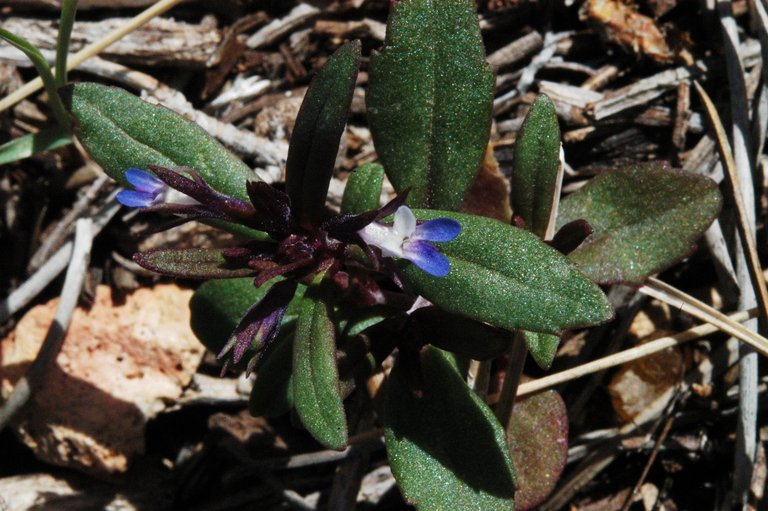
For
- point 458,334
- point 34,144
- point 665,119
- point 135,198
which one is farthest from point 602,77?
point 34,144

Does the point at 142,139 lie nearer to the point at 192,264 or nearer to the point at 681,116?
the point at 192,264

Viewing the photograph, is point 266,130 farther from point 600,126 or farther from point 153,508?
point 153,508

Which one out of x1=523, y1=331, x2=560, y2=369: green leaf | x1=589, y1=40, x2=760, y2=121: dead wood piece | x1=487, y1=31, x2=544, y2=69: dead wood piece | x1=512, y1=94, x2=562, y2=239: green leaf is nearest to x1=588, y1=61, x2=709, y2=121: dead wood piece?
x1=589, y1=40, x2=760, y2=121: dead wood piece

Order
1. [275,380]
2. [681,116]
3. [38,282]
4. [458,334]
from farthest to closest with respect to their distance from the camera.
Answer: [38,282], [681,116], [275,380], [458,334]

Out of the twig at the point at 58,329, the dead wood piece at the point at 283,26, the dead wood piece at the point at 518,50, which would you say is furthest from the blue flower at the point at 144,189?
the dead wood piece at the point at 518,50

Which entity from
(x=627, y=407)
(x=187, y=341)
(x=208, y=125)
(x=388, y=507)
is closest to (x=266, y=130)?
(x=208, y=125)

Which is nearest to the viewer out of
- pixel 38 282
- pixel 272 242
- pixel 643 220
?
pixel 272 242
